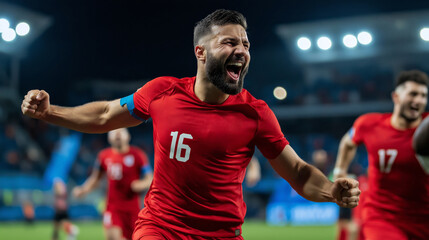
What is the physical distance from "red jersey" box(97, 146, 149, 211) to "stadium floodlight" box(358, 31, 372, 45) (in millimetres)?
23514

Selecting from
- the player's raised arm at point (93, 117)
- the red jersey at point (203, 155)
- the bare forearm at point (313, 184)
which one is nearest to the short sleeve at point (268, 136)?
the red jersey at point (203, 155)

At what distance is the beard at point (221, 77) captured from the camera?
138 inches

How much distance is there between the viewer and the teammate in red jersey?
5.07m

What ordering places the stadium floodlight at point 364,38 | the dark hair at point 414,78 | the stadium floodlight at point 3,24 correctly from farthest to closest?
the stadium floodlight at point 364,38, the stadium floodlight at point 3,24, the dark hair at point 414,78

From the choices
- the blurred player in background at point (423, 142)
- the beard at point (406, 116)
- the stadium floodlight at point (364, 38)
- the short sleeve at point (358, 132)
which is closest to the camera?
the blurred player in background at point (423, 142)

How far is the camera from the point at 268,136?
357 centimetres

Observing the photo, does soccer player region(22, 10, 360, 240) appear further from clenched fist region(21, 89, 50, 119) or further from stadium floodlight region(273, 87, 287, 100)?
stadium floodlight region(273, 87, 287, 100)

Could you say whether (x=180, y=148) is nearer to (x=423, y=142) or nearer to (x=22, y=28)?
(x=423, y=142)

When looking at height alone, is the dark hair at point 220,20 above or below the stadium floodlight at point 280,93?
below

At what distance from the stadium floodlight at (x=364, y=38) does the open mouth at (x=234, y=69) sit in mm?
27668

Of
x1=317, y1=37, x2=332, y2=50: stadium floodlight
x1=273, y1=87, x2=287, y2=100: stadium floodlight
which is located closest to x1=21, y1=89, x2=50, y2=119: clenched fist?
x1=317, y1=37, x2=332, y2=50: stadium floodlight

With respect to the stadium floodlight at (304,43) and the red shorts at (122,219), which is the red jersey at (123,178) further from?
the stadium floodlight at (304,43)

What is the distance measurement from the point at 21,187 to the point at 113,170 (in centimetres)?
1582

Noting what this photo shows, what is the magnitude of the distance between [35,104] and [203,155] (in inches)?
47.4
